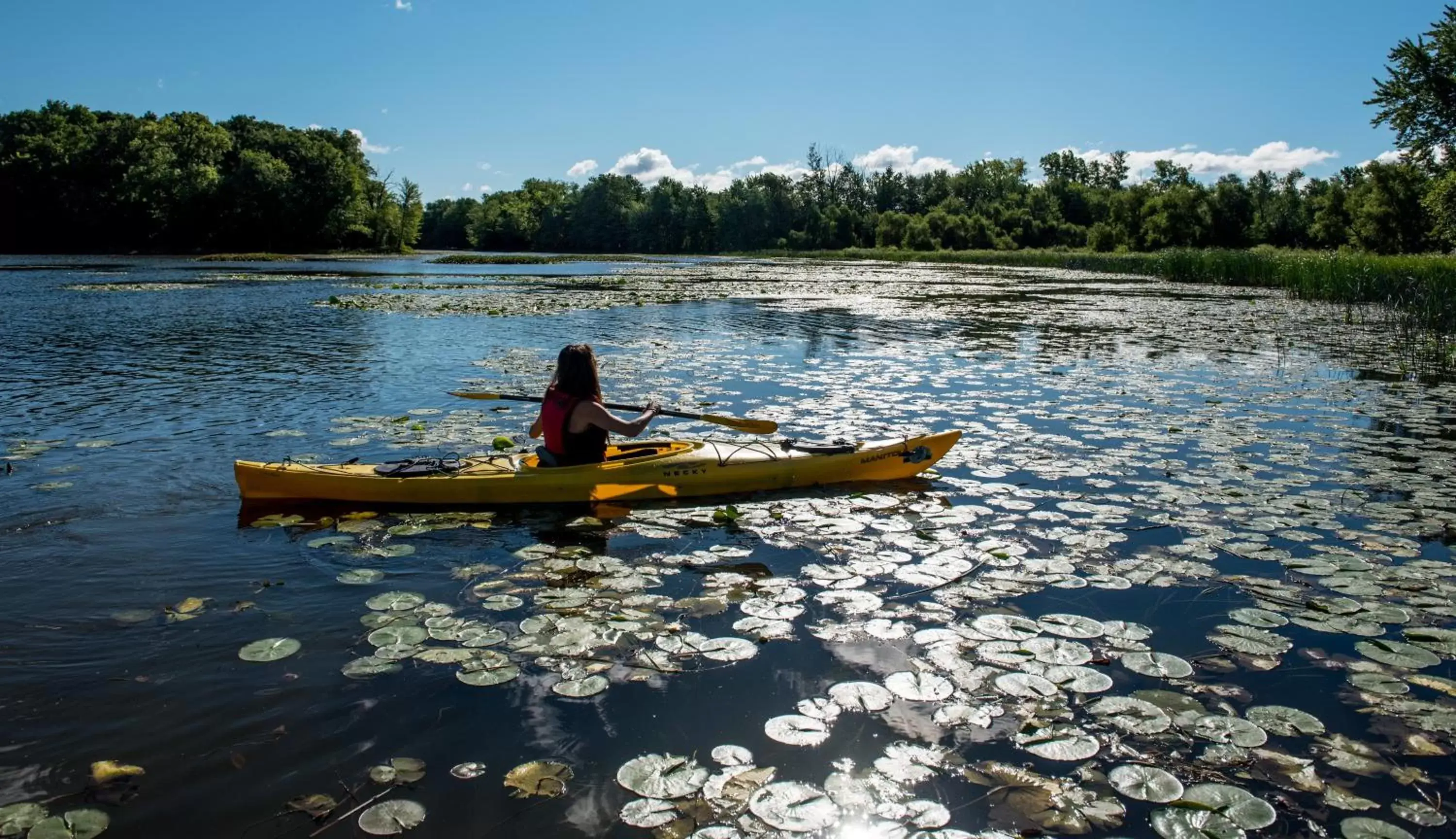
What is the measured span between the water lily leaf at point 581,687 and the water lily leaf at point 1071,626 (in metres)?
1.95

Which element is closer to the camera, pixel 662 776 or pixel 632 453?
pixel 662 776

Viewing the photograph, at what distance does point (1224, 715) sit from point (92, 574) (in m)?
5.40

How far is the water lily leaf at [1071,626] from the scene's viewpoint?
3947mm

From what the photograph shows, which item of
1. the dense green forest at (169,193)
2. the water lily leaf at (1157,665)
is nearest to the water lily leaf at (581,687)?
the water lily leaf at (1157,665)

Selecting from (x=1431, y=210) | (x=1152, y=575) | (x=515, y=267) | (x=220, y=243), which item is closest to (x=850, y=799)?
(x=1152, y=575)

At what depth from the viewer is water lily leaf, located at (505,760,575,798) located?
113 inches

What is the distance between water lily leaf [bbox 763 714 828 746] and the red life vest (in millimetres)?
3215

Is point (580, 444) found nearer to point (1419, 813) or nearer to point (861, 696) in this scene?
point (861, 696)

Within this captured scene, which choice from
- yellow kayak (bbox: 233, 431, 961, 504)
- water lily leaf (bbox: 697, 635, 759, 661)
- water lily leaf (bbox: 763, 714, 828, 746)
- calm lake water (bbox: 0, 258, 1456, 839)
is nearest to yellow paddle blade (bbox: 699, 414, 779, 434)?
yellow kayak (bbox: 233, 431, 961, 504)

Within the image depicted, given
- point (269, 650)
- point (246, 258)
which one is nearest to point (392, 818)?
point (269, 650)

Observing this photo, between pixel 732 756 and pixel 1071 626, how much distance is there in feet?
5.95

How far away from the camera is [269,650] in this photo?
12.6 feet

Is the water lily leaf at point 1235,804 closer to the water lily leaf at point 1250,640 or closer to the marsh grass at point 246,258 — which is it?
the water lily leaf at point 1250,640

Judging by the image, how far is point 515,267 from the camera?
49188 millimetres
